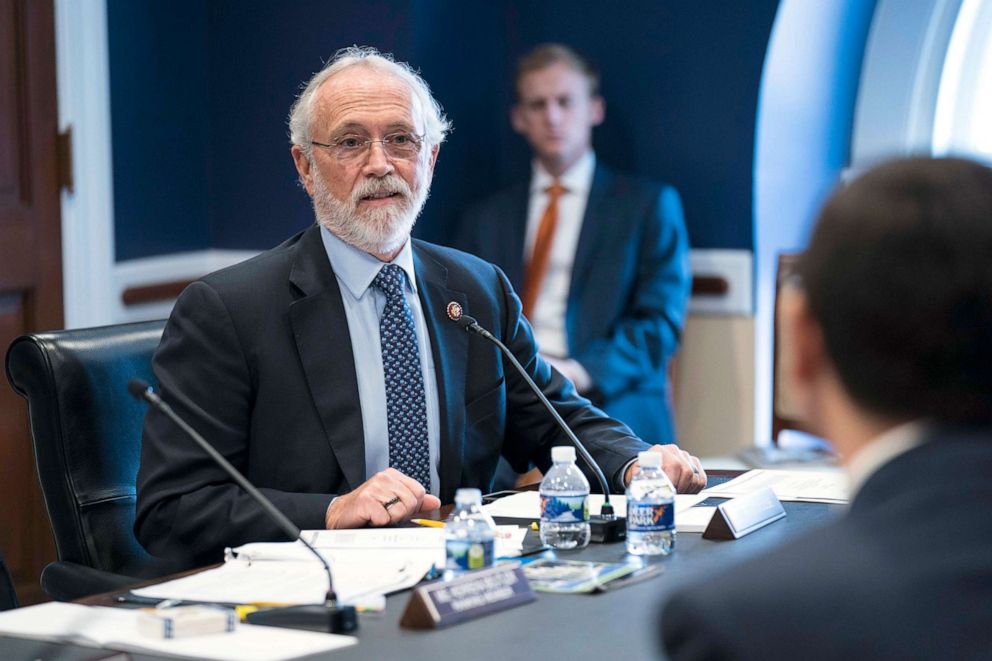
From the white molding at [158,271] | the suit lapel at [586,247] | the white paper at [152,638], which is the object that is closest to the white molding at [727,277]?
the suit lapel at [586,247]

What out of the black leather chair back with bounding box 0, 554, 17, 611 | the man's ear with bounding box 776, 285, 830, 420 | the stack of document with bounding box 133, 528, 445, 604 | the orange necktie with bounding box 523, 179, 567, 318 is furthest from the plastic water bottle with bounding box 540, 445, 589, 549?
the orange necktie with bounding box 523, 179, 567, 318

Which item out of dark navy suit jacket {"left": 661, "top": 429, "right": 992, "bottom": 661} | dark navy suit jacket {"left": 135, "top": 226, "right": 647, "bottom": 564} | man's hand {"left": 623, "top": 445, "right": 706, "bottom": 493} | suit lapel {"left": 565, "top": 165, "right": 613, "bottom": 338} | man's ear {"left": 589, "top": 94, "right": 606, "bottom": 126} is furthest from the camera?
man's ear {"left": 589, "top": 94, "right": 606, "bottom": 126}

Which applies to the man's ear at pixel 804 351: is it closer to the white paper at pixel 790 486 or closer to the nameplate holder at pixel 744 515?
the nameplate holder at pixel 744 515

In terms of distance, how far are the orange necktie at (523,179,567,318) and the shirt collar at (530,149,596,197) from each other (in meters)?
0.02

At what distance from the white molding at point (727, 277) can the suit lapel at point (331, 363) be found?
8.33 ft

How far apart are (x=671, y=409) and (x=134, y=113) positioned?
1989 millimetres

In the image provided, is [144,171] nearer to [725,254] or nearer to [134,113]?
[134,113]

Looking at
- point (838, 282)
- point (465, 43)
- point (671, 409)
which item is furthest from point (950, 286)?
point (465, 43)

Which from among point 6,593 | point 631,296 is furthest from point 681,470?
point 631,296

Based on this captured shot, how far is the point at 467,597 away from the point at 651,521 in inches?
16.0

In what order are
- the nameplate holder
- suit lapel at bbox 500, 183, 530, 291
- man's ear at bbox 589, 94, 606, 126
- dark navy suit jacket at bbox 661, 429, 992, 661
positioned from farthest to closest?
man's ear at bbox 589, 94, 606, 126 → suit lapel at bbox 500, 183, 530, 291 → the nameplate holder → dark navy suit jacket at bbox 661, 429, 992, 661

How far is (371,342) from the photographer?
2.46 metres

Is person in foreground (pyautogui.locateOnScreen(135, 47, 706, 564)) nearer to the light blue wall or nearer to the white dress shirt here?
the white dress shirt

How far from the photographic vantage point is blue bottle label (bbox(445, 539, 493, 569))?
1864mm
